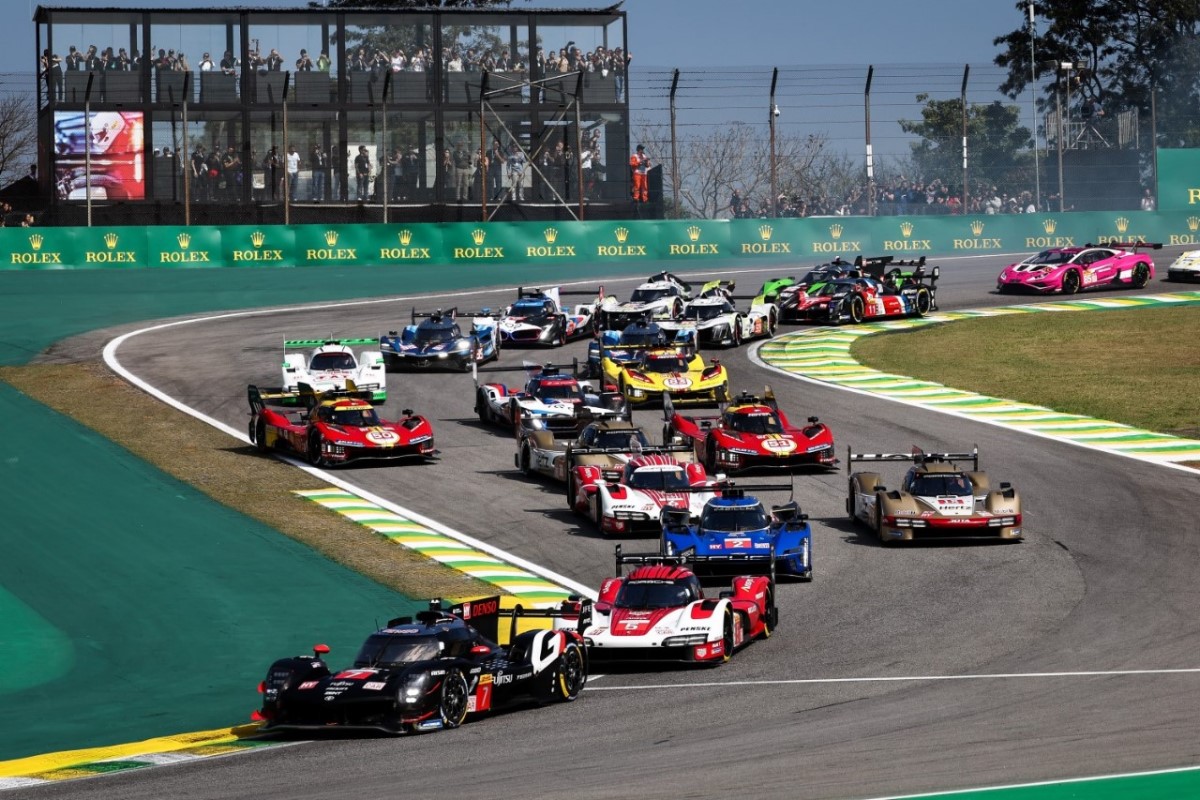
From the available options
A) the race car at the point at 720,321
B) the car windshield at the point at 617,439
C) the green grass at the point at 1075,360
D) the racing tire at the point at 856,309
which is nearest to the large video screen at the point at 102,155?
the race car at the point at 720,321

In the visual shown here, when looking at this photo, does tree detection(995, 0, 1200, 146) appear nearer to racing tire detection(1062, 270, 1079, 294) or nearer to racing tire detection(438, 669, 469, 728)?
racing tire detection(1062, 270, 1079, 294)

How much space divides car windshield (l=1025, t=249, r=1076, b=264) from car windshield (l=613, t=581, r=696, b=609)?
4121cm

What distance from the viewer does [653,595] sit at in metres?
24.2

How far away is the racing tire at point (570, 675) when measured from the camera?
21.6 meters

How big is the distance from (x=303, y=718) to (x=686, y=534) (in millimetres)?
9531

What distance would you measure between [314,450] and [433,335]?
10596mm

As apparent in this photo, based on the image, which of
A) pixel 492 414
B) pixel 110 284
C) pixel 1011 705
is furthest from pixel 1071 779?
pixel 110 284

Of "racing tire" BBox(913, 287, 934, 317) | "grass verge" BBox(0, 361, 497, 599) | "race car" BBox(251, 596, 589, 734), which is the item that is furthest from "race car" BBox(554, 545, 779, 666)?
"racing tire" BBox(913, 287, 934, 317)

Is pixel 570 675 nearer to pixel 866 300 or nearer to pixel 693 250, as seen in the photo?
pixel 866 300

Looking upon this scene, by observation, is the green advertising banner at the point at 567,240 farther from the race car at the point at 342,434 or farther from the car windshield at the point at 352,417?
the car windshield at the point at 352,417

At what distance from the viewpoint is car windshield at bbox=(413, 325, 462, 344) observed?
48.3 m

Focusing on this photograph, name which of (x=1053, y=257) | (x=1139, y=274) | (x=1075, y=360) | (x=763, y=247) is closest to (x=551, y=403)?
(x=1075, y=360)

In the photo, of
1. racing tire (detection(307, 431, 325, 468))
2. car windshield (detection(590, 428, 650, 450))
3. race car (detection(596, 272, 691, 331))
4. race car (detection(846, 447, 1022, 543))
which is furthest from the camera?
race car (detection(596, 272, 691, 331))

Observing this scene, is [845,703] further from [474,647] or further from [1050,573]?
[1050,573]
